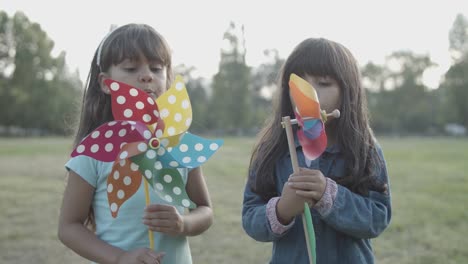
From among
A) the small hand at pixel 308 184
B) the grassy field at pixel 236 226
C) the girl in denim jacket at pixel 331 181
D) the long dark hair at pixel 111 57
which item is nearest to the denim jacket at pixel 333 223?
the girl in denim jacket at pixel 331 181

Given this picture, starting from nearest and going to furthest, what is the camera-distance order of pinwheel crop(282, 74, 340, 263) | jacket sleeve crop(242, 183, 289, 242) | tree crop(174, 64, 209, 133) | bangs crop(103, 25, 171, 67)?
1. pinwheel crop(282, 74, 340, 263)
2. jacket sleeve crop(242, 183, 289, 242)
3. bangs crop(103, 25, 171, 67)
4. tree crop(174, 64, 209, 133)

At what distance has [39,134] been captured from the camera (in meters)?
42.9

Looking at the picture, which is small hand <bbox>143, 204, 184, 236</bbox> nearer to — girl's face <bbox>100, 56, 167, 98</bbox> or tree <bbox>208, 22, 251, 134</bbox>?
girl's face <bbox>100, 56, 167, 98</bbox>

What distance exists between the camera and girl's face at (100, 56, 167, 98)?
1807 mm

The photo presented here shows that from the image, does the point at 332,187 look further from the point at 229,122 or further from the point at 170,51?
the point at 229,122

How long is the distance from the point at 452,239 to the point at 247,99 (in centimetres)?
4184

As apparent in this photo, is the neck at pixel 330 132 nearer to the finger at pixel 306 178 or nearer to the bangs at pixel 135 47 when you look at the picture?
the finger at pixel 306 178

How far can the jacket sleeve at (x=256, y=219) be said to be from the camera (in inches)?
68.0

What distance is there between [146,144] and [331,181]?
60 cm

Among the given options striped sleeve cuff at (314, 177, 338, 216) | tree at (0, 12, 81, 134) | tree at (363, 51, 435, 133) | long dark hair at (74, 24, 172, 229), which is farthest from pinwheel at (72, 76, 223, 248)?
tree at (363, 51, 435, 133)


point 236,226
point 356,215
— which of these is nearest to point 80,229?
point 356,215

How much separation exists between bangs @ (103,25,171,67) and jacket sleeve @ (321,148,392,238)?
31.7 inches

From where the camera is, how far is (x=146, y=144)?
1.61 m

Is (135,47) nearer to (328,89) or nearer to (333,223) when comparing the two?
(328,89)
